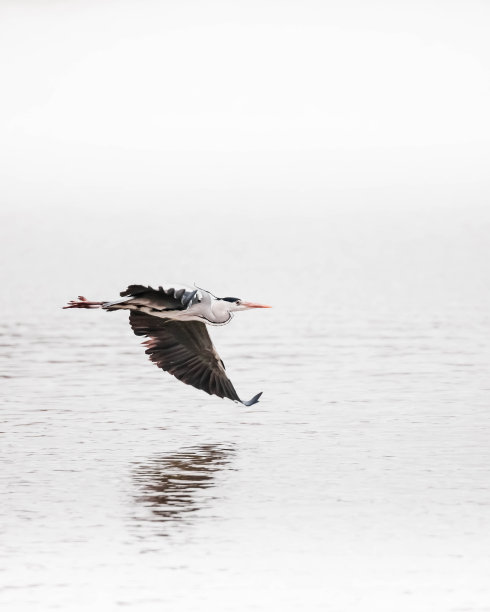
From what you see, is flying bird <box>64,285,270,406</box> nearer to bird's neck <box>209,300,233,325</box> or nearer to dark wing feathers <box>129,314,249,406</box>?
dark wing feathers <box>129,314,249,406</box>

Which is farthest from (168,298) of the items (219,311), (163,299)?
(219,311)

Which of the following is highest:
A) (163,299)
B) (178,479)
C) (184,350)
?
(163,299)

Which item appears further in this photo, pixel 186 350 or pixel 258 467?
pixel 186 350

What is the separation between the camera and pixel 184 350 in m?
23.3

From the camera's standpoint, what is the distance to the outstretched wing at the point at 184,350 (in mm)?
23203

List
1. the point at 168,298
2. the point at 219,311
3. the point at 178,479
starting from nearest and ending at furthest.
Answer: the point at 178,479
the point at 168,298
the point at 219,311

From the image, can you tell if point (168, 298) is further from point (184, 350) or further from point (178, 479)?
point (178, 479)

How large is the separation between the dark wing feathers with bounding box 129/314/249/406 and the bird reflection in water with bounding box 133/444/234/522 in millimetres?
899

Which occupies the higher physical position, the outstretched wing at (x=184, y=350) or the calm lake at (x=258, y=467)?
the outstretched wing at (x=184, y=350)

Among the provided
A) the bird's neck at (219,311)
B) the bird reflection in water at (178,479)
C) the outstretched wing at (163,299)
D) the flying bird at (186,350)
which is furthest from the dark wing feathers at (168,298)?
the bird reflection in water at (178,479)

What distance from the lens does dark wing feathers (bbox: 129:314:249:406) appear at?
23.2m

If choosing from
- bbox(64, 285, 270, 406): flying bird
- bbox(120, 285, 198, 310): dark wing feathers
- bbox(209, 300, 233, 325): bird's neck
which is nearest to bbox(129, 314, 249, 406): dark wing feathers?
bbox(64, 285, 270, 406): flying bird

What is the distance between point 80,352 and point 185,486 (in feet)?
51.1

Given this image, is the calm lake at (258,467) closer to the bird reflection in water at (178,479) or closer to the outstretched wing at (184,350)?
the bird reflection in water at (178,479)
